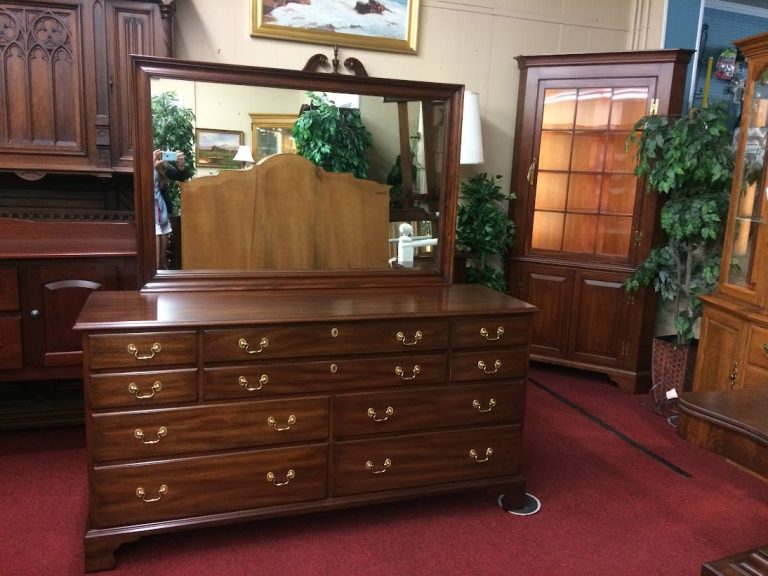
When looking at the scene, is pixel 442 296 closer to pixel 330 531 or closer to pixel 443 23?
pixel 330 531

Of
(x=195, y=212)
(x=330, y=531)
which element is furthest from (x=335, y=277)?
(x=330, y=531)

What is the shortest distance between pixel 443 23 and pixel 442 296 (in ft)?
7.15

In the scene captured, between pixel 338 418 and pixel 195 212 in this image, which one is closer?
pixel 338 418

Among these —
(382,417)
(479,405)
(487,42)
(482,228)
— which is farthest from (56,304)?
(487,42)

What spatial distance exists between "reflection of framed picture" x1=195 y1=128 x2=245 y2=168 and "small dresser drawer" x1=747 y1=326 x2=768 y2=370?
2.39m

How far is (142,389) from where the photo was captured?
6.59 ft

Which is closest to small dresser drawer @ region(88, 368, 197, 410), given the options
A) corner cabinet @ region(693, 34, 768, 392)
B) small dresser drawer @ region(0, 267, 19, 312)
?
small dresser drawer @ region(0, 267, 19, 312)

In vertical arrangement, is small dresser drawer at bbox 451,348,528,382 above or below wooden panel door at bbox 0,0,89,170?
below

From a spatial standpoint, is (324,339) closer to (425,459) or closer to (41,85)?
(425,459)

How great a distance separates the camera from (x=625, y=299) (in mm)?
3895

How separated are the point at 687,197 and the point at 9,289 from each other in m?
3.48

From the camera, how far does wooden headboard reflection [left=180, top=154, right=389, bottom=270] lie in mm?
2443

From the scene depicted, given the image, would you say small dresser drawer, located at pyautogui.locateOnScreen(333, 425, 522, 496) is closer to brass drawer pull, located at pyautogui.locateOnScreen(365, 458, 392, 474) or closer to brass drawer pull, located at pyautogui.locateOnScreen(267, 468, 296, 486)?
brass drawer pull, located at pyautogui.locateOnScreen(365, 458, 392, 474)

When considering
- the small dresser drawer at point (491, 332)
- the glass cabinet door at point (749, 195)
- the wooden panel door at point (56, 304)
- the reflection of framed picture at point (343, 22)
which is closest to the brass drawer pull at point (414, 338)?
the small dresser drawer at point (491, 332)
